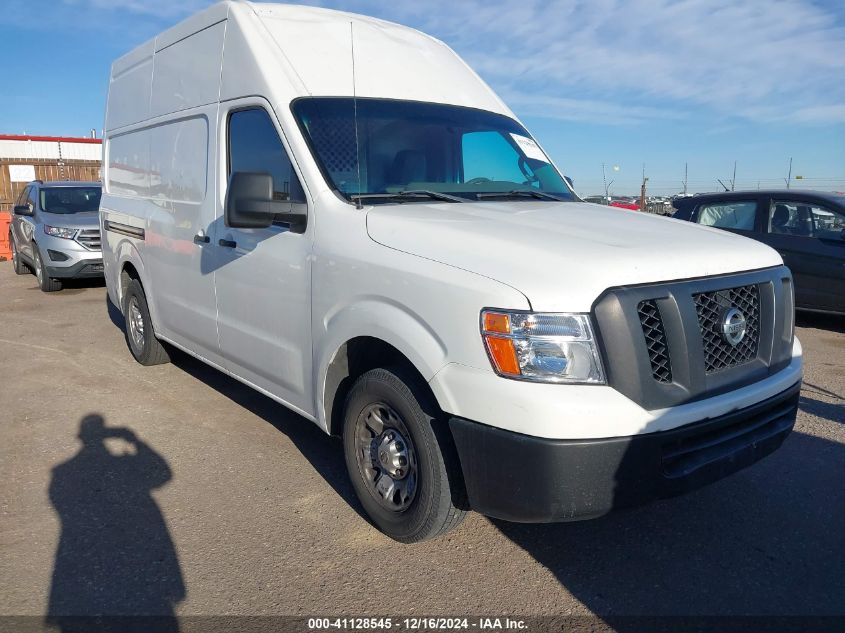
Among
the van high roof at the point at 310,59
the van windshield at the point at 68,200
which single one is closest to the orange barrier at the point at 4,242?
the van windshield at the point at 68,200

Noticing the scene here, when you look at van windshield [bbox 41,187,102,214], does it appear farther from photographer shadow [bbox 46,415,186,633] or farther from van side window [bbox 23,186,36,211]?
photographer shadow [bbox 46,415,186,633]

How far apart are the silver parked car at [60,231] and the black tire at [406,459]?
28.1 feet

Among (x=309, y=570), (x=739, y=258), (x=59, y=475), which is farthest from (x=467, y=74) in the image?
(x=59, y=475)

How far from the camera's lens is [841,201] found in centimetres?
780

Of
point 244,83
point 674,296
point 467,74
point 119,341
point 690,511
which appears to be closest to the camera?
point 674,296

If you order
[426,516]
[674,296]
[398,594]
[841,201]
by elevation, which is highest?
[841,201]

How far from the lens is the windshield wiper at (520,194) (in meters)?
3.82

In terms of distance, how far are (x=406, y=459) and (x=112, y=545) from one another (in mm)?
1457

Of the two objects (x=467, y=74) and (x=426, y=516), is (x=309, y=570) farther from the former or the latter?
(x=467, y=74)

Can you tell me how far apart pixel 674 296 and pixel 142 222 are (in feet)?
14.4

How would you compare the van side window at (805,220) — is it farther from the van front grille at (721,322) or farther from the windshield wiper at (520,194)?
the van front grille at (721,322)

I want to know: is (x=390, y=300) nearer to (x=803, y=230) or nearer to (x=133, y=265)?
(x=133, y=265)

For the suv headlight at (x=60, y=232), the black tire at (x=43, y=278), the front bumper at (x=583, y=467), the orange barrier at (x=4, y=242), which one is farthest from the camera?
the orange barrier at (x=4, y=242)

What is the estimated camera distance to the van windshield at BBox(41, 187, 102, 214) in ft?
36.9
